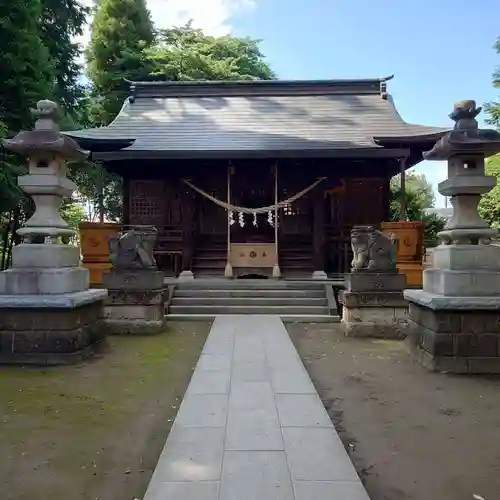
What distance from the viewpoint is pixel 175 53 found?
78.1ft

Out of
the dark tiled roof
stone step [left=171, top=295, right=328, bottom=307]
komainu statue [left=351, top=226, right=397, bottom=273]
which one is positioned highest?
the dark tiled roof

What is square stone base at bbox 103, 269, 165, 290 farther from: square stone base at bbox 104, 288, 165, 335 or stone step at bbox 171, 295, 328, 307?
stone step at bbox 171, 295, 328, 307

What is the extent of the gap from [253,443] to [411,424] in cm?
135

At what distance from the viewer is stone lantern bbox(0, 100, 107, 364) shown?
228 inches

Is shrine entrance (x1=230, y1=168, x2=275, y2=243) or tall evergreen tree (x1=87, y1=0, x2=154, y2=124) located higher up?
tall evergreen tree (x1=87, y1=0, x2=154, y2=124)

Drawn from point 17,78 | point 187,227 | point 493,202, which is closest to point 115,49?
point 17,78

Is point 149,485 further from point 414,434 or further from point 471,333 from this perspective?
point 471,333

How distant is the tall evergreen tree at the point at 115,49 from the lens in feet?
79.8

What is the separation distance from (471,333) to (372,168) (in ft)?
27.1

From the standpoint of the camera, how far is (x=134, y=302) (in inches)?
319

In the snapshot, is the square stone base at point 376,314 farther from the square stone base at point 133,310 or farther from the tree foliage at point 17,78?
the tree foliage at point 17,78

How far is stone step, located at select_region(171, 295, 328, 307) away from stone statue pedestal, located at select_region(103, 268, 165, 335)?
167 cm

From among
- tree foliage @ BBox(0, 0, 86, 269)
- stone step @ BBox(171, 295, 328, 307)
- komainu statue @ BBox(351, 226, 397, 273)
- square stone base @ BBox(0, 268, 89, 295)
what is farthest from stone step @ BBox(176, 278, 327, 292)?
square stone base @ BBox(0, 268, 89, 295)

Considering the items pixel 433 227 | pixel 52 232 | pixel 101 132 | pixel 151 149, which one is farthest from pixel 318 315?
pixel 433 227
